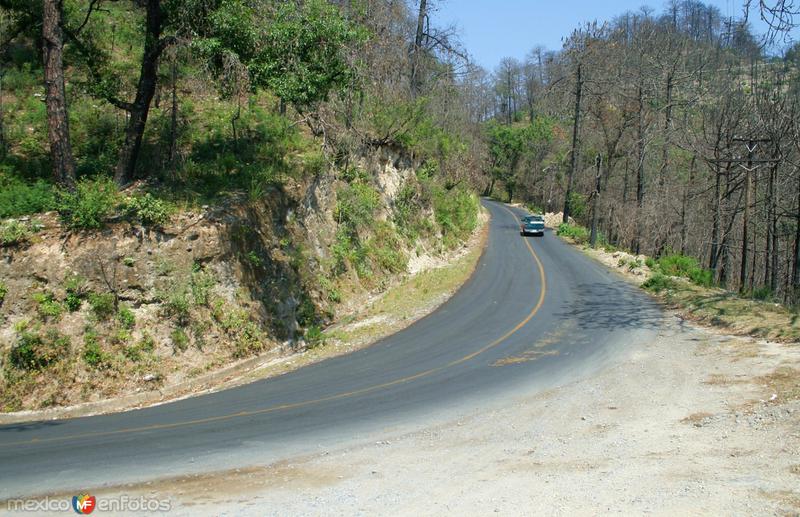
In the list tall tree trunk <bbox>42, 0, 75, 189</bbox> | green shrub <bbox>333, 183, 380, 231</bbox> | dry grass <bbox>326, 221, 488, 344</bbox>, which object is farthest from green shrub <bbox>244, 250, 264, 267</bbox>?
green shrub <bbox>333, 183, 380, 231</bbox>

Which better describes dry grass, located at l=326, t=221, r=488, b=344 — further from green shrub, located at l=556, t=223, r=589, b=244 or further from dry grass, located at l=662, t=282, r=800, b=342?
green shrub, located at l=556, t=223, r=589, b=244

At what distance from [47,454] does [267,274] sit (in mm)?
10174

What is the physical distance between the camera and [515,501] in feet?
27.1

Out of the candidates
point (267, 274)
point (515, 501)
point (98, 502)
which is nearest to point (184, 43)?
point (267, 274)

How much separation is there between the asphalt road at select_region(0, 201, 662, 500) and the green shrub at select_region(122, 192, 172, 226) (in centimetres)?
607

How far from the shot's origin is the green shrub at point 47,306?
15.8 metres

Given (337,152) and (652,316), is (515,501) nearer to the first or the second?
(652,316)

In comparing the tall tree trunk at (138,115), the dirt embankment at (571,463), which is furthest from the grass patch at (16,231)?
the dirt embankment at (571,463)

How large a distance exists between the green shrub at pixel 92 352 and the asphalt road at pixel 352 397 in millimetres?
2227

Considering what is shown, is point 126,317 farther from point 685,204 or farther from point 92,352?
Answer: point 685,204

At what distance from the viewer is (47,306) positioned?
51.8 ft

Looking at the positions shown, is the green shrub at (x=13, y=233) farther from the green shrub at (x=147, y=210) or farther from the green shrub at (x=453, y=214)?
the green shrub at (x=453, y=214)

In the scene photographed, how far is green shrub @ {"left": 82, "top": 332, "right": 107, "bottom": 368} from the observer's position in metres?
15.6

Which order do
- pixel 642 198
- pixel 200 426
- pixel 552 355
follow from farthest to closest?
pixel 642 198, pixel 552 355, pixel 200 426
